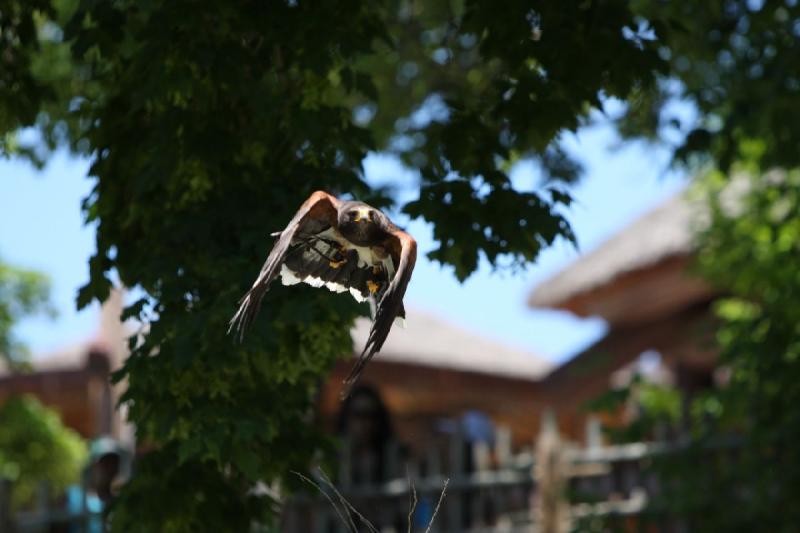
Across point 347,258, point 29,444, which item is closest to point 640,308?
point 29,444

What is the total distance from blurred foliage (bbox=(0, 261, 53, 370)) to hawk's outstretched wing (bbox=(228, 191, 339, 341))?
769 cm

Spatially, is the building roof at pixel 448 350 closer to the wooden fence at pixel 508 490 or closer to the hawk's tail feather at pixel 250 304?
the wooden fence at pixel 508 490

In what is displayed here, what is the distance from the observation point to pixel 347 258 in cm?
419

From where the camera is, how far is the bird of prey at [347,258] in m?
3.70

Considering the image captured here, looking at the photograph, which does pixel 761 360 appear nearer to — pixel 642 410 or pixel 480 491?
pixel 642 410

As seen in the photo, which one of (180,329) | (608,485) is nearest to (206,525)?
(180,329)

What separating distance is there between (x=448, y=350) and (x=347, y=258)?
11.5 meters

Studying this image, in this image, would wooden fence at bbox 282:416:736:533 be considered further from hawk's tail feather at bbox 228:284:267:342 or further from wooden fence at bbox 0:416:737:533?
hawk's tail feather at bbox 228:284:267:342

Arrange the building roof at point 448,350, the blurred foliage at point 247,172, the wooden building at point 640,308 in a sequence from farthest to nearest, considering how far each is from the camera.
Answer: the building roof at point 448,350
the wooden building at point 640,308
the blurred foliage at point 247,172

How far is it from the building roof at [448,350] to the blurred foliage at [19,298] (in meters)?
3.28

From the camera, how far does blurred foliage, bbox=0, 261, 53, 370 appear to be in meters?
11.2

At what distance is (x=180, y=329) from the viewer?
16.1 ft

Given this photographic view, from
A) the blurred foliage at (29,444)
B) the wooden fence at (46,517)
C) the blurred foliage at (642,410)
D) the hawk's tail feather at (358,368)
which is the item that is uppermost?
the blurred foliage at (29,444)

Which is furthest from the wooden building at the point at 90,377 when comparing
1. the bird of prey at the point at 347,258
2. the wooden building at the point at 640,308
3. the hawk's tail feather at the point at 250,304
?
the hawk's tail feather at the point at 250,304
